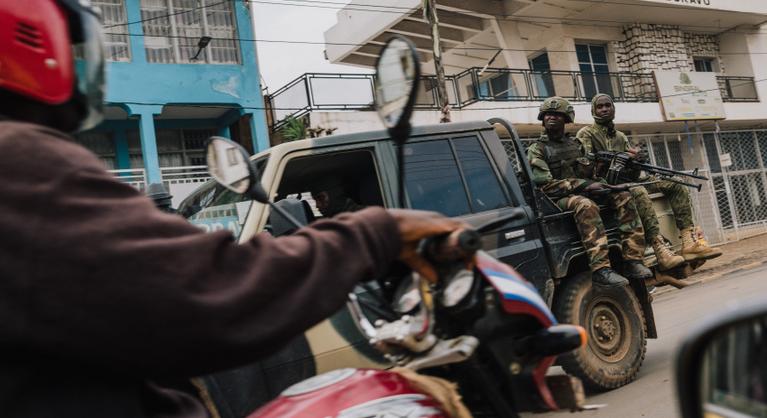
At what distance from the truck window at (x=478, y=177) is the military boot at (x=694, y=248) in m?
2.42

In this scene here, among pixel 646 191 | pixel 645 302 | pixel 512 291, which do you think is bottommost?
pixel 645 302

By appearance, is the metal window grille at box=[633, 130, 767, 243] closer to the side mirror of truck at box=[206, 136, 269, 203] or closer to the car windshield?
the car windshield

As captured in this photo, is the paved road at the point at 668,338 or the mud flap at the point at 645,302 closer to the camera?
the paved road at the point at 668,338

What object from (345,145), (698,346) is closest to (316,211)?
(345,145)

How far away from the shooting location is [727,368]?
883 millimetres

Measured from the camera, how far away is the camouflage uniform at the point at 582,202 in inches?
189

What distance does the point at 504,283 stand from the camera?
1.54 meters

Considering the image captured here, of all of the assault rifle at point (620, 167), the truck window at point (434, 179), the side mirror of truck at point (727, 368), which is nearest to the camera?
the side mirror of truck at point (727, 368)

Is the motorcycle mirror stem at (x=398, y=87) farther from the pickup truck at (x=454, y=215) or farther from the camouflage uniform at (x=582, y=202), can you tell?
the camouflage uniform at (x=582, y=202)

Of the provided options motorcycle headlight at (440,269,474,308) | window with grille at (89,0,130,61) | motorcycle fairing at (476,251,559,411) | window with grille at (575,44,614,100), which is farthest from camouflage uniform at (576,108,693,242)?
window with grille at (575,44,614,100)

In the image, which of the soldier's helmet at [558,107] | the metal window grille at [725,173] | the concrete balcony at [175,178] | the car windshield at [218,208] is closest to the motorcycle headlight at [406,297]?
the car windshield at [218,208]

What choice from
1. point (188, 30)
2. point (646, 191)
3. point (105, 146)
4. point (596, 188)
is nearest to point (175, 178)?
point (105, 146)

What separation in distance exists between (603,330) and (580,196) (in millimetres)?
1024

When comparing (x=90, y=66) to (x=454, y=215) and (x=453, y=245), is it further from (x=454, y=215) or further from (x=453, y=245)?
(x=454, y=215)
